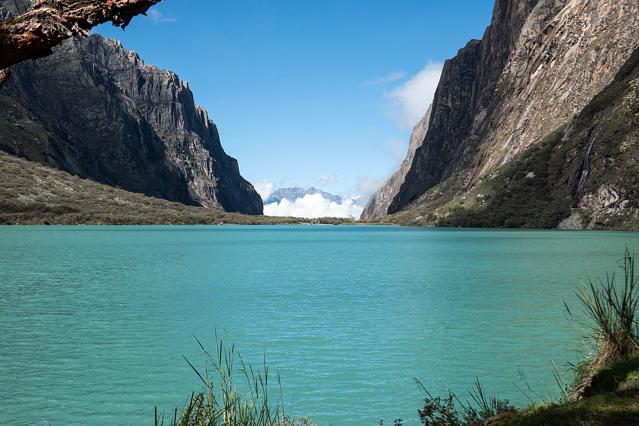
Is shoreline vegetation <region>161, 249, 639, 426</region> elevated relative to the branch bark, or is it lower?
lower

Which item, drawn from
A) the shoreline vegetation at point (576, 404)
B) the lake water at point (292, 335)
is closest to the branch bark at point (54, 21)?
the shoreline vegetation at point (576, 404)

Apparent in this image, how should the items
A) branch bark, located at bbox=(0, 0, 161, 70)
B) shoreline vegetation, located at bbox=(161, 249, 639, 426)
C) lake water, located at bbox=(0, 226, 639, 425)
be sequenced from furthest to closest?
lake water, located at bbox=(0, 226, 639, 425) → shoreline vegetation, located at bbox=(161, 249, 639, 426) → branch bark, located at bbox=(0, 0, 161, 70)

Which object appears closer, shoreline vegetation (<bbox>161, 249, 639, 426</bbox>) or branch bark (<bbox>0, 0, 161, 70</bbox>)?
branch bark (<bbox>0, 0, 161, 70</bbox>)

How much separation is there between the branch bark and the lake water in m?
15.0

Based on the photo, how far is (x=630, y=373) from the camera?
10.9m

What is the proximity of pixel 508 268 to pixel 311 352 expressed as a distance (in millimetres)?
48719

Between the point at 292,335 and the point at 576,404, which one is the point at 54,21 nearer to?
the point at 576,404

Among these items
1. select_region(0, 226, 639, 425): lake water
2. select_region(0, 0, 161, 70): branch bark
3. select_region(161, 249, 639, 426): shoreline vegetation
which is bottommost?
select_region(0, 226, 639, 425): lake water

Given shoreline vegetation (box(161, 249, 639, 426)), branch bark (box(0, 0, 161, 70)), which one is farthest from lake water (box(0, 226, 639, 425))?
branch bark (box(0, 0, 161, 70))

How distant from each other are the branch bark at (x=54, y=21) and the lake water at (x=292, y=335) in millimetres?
14963

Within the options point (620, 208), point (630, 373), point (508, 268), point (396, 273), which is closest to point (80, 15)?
point (630, 373)

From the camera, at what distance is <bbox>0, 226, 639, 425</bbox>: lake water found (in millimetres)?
21953

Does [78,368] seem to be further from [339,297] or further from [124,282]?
[124,282]

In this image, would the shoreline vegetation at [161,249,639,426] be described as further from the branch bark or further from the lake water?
the lake water
